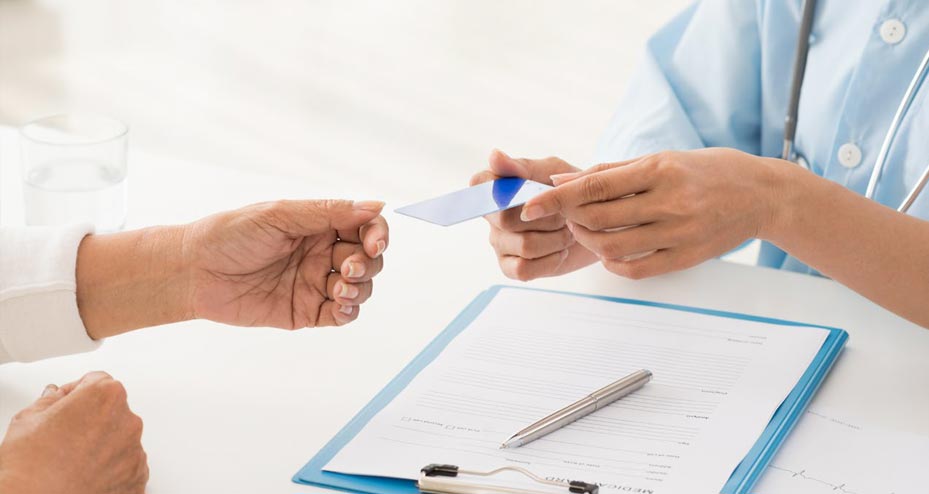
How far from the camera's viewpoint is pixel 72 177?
4.56 ft

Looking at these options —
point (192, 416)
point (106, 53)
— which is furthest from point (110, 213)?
point (106, 53)

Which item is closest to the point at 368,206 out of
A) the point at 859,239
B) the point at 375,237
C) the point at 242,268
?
the point at 375,237

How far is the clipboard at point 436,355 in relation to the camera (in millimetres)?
955

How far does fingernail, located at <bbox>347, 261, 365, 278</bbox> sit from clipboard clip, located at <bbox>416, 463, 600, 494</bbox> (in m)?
0.26

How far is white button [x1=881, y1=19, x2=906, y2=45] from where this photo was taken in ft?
4.49

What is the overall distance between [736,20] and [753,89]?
0.10 metres

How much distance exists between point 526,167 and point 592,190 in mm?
207

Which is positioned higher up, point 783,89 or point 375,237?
point 783,89

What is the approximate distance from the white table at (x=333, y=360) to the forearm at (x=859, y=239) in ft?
0.25

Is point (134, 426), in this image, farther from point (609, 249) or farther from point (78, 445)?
point (609, 249)

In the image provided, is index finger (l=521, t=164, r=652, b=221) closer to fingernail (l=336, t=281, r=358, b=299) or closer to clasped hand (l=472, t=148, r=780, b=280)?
clasped hand (l=472, t=148, r=780, b=280)

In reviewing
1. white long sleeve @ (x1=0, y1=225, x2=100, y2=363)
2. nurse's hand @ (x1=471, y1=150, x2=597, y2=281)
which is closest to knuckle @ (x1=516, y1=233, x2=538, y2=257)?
nurse's hand @ (x1=471, y1=150, x2=597, y2=281)

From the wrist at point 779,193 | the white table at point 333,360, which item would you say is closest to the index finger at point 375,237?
the white table at point 333,360

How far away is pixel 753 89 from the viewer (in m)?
1.60
